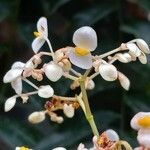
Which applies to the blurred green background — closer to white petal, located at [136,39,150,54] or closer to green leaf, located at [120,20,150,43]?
green leaf, located at [120,20,150,43]

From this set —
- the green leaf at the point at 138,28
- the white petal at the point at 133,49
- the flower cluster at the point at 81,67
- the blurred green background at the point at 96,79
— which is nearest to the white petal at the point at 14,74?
the flower cluster at the point at 81,67

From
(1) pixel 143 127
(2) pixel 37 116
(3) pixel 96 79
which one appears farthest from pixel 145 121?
(3) pixel 96 79

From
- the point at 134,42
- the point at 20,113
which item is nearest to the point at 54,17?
the point at 20,113

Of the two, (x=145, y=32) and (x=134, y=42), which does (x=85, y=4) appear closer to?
(x=145, y=32)

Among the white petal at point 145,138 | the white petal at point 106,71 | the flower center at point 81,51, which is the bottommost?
the white petal at point 145,138

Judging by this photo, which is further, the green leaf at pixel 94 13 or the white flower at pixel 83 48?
the green leaf at pixel 94 13

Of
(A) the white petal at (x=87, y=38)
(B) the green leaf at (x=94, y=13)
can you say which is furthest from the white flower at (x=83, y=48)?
(B) the green leaf at (x=94, y=13)

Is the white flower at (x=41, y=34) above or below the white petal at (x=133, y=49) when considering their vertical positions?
above

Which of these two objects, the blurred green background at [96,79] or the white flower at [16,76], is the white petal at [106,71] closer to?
the white flower at [16,76]

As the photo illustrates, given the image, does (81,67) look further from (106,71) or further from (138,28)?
(138,28)
